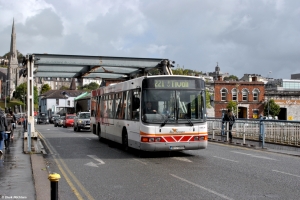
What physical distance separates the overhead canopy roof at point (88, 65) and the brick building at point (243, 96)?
5283cm

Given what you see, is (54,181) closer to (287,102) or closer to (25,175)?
(25,175)

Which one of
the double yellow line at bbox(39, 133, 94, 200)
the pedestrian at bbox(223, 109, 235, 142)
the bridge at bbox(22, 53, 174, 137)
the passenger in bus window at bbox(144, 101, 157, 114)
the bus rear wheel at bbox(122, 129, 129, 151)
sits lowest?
the double yellow line at bbox(39, 133, 94, 200)

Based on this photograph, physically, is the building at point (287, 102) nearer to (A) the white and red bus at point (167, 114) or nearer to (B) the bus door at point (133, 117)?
(B) the bus door at point (133, 117)

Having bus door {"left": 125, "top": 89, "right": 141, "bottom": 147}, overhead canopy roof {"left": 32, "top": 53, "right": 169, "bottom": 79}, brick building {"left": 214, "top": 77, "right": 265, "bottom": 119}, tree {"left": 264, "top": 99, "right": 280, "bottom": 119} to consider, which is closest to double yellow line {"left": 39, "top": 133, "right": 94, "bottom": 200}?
bus door {"left": 125, "top": 89, "right": 141, "bottom": 147}

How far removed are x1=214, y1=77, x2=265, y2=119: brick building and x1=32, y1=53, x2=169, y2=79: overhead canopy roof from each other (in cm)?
5283

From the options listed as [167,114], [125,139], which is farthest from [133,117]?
[125,139]

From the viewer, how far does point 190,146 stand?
16.0m

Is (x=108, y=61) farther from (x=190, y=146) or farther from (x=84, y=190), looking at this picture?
(x=84, y=190)

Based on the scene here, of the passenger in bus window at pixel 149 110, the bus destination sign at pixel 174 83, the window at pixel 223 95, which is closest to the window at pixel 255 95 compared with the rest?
the window at pixel 223 95

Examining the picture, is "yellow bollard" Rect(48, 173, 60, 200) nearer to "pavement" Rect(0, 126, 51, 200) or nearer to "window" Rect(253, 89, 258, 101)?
"pavement" Rect(0, 126, 51, 200)

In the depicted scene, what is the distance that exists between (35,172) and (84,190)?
290 cm

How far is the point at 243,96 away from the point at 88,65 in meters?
58.9

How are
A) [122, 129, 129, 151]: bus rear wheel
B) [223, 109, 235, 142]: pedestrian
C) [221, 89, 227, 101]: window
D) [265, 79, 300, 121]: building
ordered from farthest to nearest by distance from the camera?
[265, 79, 300, 121]: building, [221, 89, 227, 101]: window, [223, 109, 235, 142]: pedestrian, [122, 129, 129, 151]: bus rear wheel

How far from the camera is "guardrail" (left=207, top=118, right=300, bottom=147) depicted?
20.8 meters
